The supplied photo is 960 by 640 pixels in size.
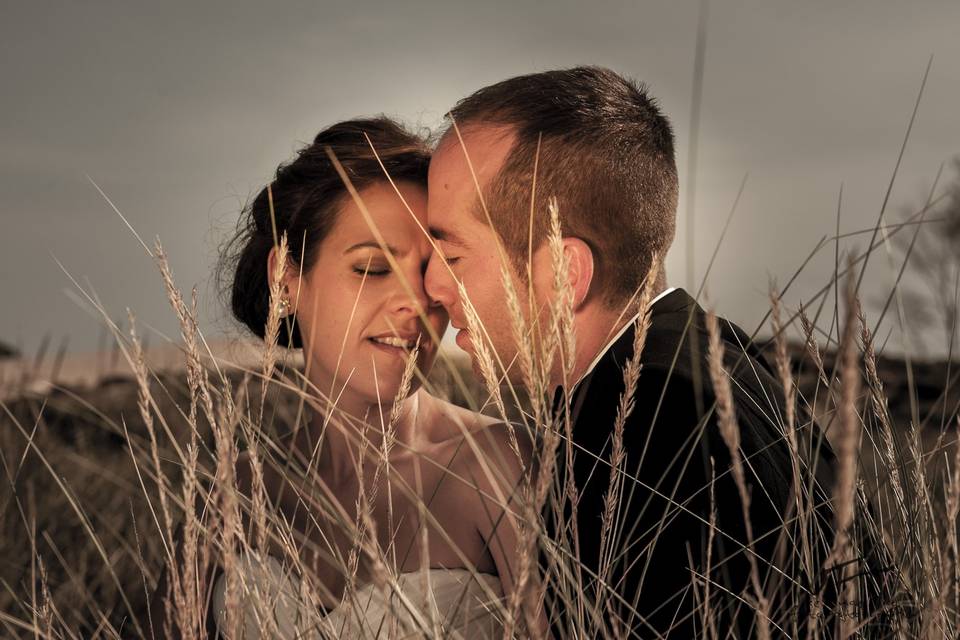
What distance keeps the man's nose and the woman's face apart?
2.3 inches

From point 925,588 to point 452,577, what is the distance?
1436 mm

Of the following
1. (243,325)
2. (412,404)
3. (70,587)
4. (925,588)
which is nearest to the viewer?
(925,588)

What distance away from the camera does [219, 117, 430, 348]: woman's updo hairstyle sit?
9.95 feet

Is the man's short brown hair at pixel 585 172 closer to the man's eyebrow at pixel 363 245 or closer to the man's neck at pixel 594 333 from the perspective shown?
the man's neck at pixel 594 333

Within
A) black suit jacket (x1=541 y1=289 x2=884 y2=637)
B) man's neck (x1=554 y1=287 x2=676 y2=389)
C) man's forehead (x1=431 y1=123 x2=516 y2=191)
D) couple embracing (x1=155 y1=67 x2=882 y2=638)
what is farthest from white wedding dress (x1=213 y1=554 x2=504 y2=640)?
man's forehead (x1=431 y1=123 x2=516 y2=191)

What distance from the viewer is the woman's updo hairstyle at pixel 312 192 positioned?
3.03 metres

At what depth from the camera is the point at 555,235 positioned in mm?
1235

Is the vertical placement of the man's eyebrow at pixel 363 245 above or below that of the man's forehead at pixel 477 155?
below

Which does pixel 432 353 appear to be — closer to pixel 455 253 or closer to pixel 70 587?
pixel 455 253

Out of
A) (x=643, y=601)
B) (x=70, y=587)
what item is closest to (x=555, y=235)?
(x=643, y=601)

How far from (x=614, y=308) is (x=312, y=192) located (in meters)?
1.25

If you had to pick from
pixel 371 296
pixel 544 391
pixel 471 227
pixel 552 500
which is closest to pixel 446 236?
pixel 471 227

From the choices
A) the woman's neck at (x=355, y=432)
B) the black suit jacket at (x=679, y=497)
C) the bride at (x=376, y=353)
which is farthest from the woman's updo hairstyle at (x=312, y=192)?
the black suit jacket at (x=679, y=497)

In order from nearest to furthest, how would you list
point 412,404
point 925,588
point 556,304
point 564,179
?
1. point 556,304
2. point 925,588
3. point 564,179
4. point 412,404
